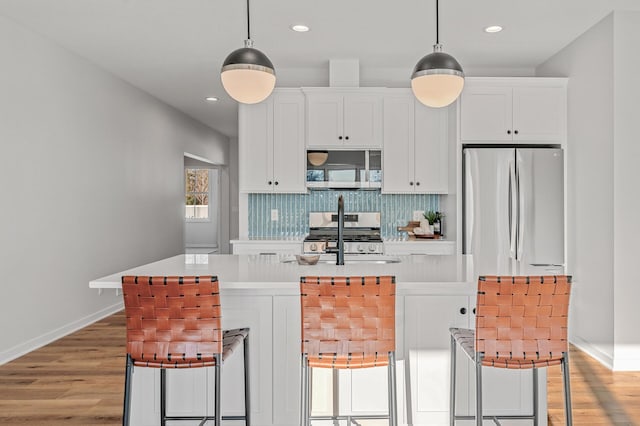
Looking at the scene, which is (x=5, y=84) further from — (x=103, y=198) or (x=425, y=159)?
(x=425, y=159)

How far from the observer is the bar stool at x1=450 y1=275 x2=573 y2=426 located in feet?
6.71

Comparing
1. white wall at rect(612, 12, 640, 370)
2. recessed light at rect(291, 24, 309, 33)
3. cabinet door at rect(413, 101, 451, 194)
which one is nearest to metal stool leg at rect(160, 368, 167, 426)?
recessed light at rect(291, 24, 309, 33)

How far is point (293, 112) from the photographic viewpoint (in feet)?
17.3

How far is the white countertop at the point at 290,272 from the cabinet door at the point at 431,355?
3.1 inches

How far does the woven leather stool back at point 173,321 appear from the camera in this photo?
2012 mm

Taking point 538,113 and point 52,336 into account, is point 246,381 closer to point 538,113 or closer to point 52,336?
point 52,336

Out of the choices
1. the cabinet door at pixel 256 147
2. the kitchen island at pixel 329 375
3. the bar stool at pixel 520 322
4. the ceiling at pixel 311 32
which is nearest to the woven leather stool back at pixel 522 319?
the bar stool at pixel 520 322

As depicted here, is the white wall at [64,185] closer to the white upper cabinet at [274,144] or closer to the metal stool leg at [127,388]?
the white upper cabinet at [274,144]

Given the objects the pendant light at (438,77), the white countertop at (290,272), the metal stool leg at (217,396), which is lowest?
the metal stool leg at (217,396)

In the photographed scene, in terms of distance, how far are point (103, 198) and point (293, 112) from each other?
224 cm

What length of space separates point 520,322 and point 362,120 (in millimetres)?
3478

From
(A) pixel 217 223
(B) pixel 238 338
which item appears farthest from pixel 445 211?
(A) pixel 217 223

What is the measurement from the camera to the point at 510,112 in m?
4.86

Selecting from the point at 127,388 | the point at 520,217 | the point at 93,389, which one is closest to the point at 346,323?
the point at 127,388
